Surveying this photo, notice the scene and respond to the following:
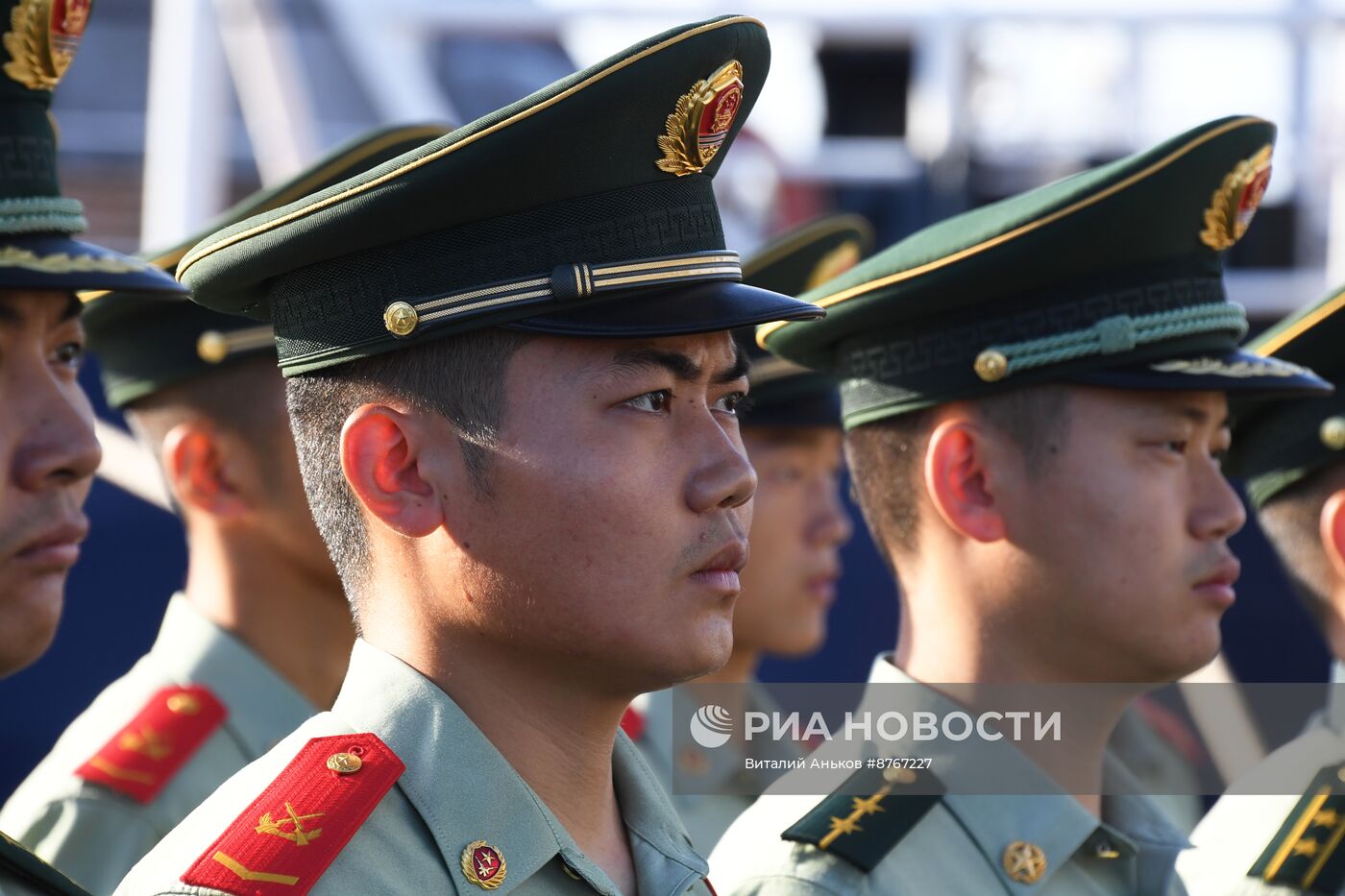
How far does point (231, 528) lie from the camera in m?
4.73

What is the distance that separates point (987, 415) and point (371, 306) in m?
1.43

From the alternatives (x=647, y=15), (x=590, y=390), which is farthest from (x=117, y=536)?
(x=647, y=15)

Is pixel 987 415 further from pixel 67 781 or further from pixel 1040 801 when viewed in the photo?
pixel 67 781

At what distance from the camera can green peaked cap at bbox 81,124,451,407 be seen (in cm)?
463

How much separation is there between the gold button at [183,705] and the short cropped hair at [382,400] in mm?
1702

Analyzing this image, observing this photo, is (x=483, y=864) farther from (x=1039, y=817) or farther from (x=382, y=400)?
(x=1039, y=817)

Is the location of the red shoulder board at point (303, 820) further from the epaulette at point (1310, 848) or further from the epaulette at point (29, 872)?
the epaulette at point (1310, 848)

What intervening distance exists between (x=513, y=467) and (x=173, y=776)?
1924 mm

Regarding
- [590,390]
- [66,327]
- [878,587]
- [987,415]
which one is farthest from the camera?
[878,587]

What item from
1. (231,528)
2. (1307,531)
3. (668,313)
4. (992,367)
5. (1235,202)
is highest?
(668,313)

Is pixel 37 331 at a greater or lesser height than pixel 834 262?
greater

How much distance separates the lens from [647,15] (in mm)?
10977

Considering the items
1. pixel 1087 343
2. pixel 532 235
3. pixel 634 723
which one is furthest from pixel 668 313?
pixel 634 723

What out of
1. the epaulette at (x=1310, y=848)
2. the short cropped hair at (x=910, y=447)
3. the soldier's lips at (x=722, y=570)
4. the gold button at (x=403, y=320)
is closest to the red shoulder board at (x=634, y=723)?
the short cropped hair at (x=910, y=447)
